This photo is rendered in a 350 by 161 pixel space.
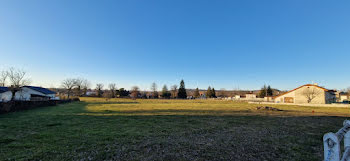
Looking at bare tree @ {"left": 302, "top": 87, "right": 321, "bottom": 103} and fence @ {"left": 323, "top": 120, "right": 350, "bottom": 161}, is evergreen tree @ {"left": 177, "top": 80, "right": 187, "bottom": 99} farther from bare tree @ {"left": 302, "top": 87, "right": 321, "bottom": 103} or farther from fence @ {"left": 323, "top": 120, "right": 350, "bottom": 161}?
fence @ {"left": 323, "top": 120, "right": 350, "bottom": 161}

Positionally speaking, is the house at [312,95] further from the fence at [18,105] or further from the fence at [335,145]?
the fence at [18,105]

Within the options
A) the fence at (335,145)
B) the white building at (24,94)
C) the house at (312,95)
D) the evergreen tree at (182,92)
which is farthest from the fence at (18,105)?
the evergreen tree at (182,92)

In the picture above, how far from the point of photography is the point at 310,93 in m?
37.9

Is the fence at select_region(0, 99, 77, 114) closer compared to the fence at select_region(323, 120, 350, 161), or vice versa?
the fence at select_region(323, 120, 350, 161)

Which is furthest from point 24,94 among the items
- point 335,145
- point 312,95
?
point 312,95

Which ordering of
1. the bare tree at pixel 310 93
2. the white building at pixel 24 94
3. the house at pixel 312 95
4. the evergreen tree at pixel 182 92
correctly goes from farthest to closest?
the evergreen tree at pixel 182 92 < the bare tree at pixel 310 93 < the house at pixel 312 95 < the white building at pixel 24 94

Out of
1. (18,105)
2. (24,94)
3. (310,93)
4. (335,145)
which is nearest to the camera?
(335,145)

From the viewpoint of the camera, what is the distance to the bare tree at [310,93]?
124 ft

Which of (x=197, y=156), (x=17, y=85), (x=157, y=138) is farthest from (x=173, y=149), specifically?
(x=17, y=85)

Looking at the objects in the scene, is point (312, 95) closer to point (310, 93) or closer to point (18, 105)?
point (310, 93)

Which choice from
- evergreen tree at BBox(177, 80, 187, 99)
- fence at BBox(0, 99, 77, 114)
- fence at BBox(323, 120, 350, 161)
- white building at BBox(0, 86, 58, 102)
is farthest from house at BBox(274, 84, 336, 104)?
white building at BBox(0, 86, 58, 102)

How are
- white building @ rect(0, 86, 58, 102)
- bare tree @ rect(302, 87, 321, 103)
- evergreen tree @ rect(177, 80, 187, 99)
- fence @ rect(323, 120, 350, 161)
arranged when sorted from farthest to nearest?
evergreen tree @ rect(177, 80, 187, 99) → bare tree @ rect(302, 87, 321, 103) → white building @ rect(0, 86, 58, 102) → fence @ rect(323, 120, 350, 161)

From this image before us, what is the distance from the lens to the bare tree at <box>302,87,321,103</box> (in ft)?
124

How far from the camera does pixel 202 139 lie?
767cm
